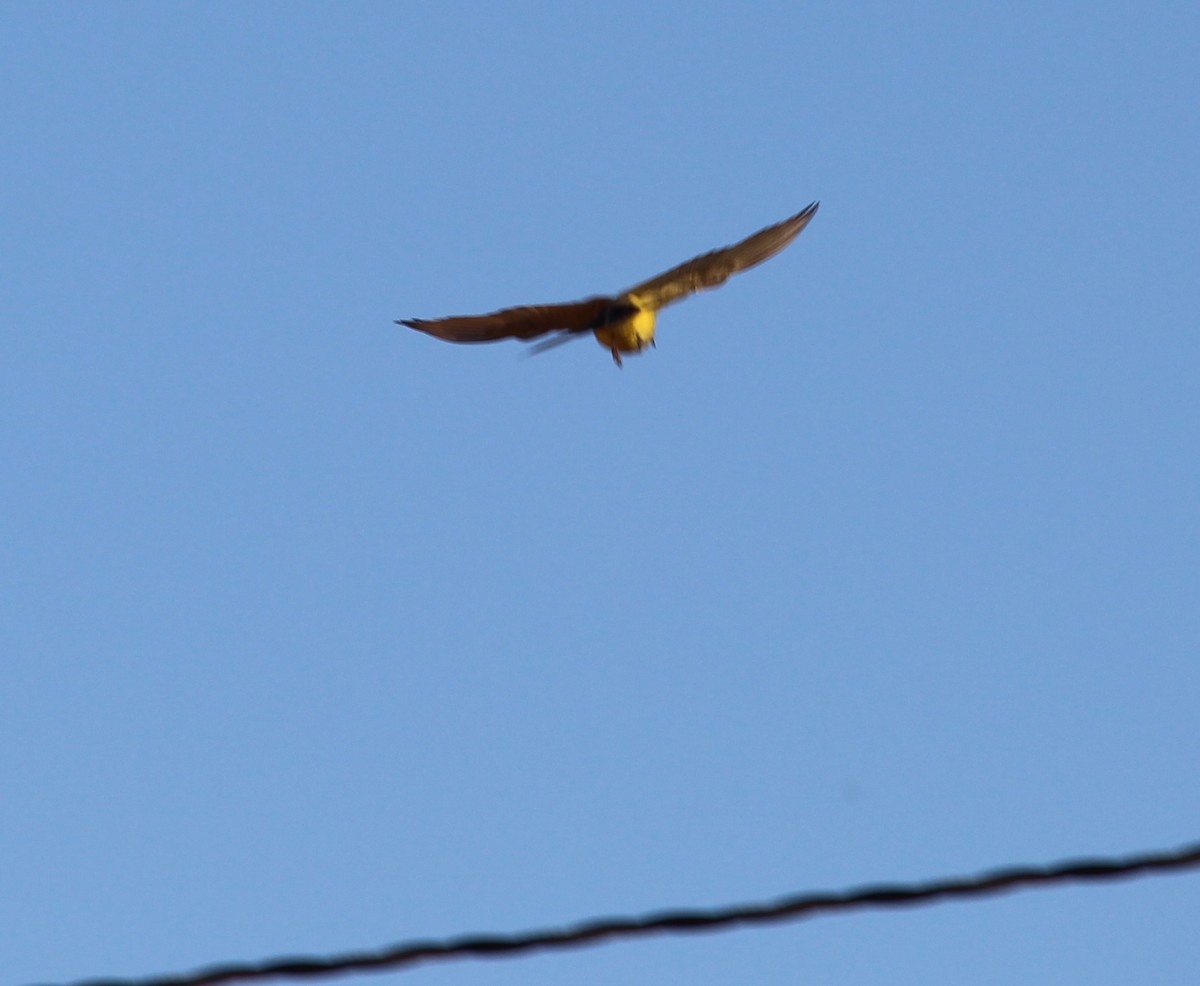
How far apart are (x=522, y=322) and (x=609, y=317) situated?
58cm

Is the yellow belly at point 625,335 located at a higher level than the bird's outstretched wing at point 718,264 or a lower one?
lower

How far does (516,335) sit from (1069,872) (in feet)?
31.4

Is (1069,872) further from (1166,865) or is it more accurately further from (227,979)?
(227,979)

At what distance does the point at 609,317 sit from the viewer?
13.8m

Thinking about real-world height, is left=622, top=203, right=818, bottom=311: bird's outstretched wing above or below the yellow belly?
above

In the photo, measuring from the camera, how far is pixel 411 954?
4785mm

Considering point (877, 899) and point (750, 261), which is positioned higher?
point (750, 261)

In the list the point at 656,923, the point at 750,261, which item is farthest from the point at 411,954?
the point at 750,261

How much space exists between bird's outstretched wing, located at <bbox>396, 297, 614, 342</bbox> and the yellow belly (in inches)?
3.1

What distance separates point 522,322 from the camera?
45.8 ft

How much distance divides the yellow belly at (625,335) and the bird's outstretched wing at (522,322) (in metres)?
0.08

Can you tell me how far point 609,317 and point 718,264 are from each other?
1056mm

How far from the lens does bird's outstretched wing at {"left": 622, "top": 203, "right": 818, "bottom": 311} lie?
14.3 m

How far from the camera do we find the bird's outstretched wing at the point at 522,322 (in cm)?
1386
